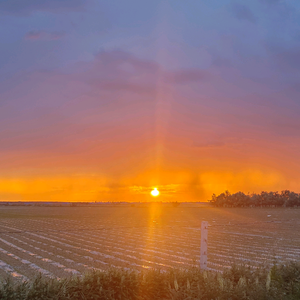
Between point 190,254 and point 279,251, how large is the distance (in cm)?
670

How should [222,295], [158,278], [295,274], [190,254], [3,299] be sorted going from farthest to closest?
[190,254] → [295,274] → [158,278] → [222,295] → [3,299]

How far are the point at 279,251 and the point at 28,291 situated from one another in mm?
19345

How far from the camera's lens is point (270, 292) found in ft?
25.2

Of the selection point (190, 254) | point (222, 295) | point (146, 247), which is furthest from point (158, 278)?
point (146, 247)

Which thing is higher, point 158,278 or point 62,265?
point 158,278

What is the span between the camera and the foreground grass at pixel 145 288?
272 inches

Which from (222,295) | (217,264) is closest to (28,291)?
(222,295)

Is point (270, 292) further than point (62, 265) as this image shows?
No

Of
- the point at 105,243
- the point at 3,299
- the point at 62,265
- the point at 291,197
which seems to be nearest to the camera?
the point at 3,299

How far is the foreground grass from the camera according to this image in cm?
690

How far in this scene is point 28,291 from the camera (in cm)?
674

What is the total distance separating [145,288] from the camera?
782 centimetres

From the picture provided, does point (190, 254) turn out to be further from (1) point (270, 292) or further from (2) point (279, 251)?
(1) point (270, 292)

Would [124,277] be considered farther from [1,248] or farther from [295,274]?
[1,248]
